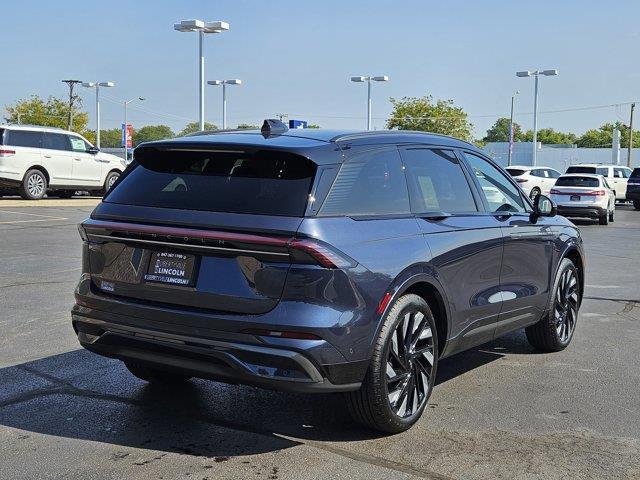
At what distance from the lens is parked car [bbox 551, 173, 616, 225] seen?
23.4 meters

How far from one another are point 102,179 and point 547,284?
66.6ft

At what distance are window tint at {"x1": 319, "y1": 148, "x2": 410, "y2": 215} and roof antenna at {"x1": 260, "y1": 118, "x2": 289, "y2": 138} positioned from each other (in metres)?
0.55

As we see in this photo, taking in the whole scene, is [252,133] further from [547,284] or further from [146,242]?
[547,284]

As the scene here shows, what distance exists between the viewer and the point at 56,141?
2356 cm

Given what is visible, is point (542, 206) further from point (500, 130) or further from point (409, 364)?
point (500, 130)

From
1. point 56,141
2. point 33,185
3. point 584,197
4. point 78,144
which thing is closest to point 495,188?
point 584,197

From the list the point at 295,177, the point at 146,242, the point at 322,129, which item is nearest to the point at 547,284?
the point at 322,129

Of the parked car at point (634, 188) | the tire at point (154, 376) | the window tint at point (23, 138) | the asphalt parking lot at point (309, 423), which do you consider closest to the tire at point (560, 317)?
the asphalt parking lot at point (309, 423)

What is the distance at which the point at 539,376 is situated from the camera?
605 centimetres

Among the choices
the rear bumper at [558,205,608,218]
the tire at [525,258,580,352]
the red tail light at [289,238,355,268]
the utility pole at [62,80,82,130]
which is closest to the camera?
the red tail light at [289,238,355,268]

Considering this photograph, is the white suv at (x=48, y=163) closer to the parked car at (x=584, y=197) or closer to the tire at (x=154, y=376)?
the parked car at (x=584, y=197)

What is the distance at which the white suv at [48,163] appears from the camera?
73.5 ft

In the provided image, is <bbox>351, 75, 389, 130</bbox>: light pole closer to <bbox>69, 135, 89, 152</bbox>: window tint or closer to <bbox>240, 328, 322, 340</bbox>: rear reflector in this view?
<bbox>69, 135, 89, 152</bbox>: window tint

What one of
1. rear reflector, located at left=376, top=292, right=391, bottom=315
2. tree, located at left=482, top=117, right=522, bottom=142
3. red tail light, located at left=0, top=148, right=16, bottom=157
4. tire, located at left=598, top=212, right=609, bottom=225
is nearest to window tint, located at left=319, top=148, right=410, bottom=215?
rear reflector, located at left=376, top=292, right=391, bottom=315
